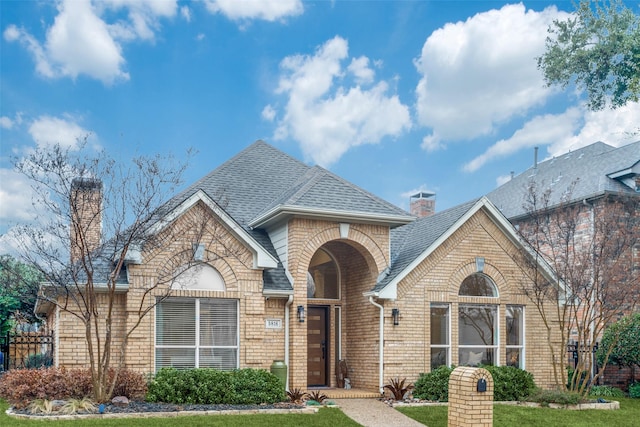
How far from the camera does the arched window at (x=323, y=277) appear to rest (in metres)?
20.1

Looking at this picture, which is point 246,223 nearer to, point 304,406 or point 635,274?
point 304,406

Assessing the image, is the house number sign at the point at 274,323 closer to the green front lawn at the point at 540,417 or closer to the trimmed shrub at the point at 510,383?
the green front lawn at the point at 540,417

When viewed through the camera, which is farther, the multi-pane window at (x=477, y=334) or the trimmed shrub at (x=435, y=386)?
the multi-pane window at (x=477, y=334)

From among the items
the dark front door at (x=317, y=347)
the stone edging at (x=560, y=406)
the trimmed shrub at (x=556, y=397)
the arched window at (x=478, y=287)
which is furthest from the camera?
the dark front door at (x=317, y=347)

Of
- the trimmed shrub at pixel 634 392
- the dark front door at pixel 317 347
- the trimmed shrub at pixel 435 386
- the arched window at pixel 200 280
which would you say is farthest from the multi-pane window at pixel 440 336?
the trimmed shrub at pixel 634 392

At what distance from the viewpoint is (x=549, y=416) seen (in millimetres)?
15453

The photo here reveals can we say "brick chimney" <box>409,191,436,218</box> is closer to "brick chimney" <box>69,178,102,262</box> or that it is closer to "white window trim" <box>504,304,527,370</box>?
"white window trim" <box>504,304,527,370</box>

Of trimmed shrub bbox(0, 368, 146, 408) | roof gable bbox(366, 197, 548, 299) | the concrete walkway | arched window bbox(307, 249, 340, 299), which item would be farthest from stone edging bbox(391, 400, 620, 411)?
trimmed shrub bbox(0, 368, 146, 408)

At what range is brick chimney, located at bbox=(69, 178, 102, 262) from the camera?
562 inches

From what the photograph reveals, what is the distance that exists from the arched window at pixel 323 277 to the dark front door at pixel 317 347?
1.61 ft

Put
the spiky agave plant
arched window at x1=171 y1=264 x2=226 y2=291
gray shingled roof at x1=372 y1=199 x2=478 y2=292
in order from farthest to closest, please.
Answer: gray shingled roof at x1=372 y1=199 x2=478 y2=292, the spiky agave plant, arched window at x1=171 y1=264 x2=226 y2=291

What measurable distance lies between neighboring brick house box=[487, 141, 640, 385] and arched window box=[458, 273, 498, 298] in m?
2.20

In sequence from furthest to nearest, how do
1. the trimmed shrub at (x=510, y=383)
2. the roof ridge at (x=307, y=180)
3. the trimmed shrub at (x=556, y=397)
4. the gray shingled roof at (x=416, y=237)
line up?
the gray shingled roof at (x=416, y=237), the roof ridge at (x=307, y=180), the trimmed shrub at (x=510, y=383), the trimmed shrub at (x=556, y=397)

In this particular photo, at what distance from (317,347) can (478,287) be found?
489 centimetres
